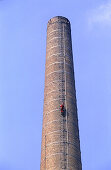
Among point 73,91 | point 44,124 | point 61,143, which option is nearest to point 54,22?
point 73,91

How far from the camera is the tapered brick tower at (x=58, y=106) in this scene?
1727 cm

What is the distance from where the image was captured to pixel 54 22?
74.4 ft

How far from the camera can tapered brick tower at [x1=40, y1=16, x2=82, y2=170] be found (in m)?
17.3

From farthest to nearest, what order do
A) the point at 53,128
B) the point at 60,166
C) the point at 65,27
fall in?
the point at 65,27, the point at 53,128, the point at 60,166

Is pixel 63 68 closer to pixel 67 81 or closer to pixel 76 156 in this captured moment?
pixel 67 81

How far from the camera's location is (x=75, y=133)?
725 inches

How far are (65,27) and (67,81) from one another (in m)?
4.69

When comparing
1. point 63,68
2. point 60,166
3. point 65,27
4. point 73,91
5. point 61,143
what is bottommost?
point 60,166

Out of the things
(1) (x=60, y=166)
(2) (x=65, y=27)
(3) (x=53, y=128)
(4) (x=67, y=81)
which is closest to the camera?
(1) (x=60, y=166)

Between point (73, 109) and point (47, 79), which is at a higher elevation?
point (47, 79)

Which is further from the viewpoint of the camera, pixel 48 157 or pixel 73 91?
pixel 73 91

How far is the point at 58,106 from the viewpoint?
18781 millimetres

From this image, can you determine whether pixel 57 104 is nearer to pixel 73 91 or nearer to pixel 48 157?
pixel 73 91

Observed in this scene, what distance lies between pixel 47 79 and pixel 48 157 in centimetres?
A: 537
